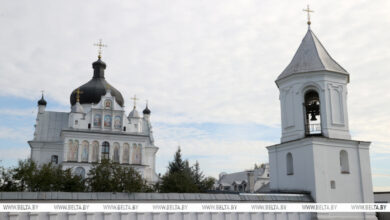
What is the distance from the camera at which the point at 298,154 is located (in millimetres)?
16922

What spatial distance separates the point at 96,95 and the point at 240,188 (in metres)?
35.6

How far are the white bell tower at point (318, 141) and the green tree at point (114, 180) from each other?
29.8ft

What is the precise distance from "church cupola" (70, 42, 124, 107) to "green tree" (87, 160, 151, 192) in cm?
3297

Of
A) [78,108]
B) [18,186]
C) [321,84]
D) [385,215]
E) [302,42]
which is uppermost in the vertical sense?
[78,108]

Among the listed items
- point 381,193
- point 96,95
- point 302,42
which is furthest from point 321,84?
point 96,95

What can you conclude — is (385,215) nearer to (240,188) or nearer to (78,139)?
(78,139)

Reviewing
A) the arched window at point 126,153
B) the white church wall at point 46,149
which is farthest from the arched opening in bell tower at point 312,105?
the white church wall at point 46,149

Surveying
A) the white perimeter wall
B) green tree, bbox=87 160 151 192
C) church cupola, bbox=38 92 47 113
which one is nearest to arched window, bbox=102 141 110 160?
church cupola, bbox=38 92 47 113

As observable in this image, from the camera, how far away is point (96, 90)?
57.5 meters

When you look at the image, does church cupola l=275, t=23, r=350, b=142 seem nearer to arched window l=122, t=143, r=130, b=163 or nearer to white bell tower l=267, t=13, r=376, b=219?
white bell tower l=267, t=13, r=376, b=219

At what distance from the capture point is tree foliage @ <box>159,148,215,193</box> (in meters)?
32.0

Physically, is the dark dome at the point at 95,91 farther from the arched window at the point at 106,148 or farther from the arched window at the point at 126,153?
the arched window at the point at 126,153

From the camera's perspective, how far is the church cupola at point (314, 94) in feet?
56.6

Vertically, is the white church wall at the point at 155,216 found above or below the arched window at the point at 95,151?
below
